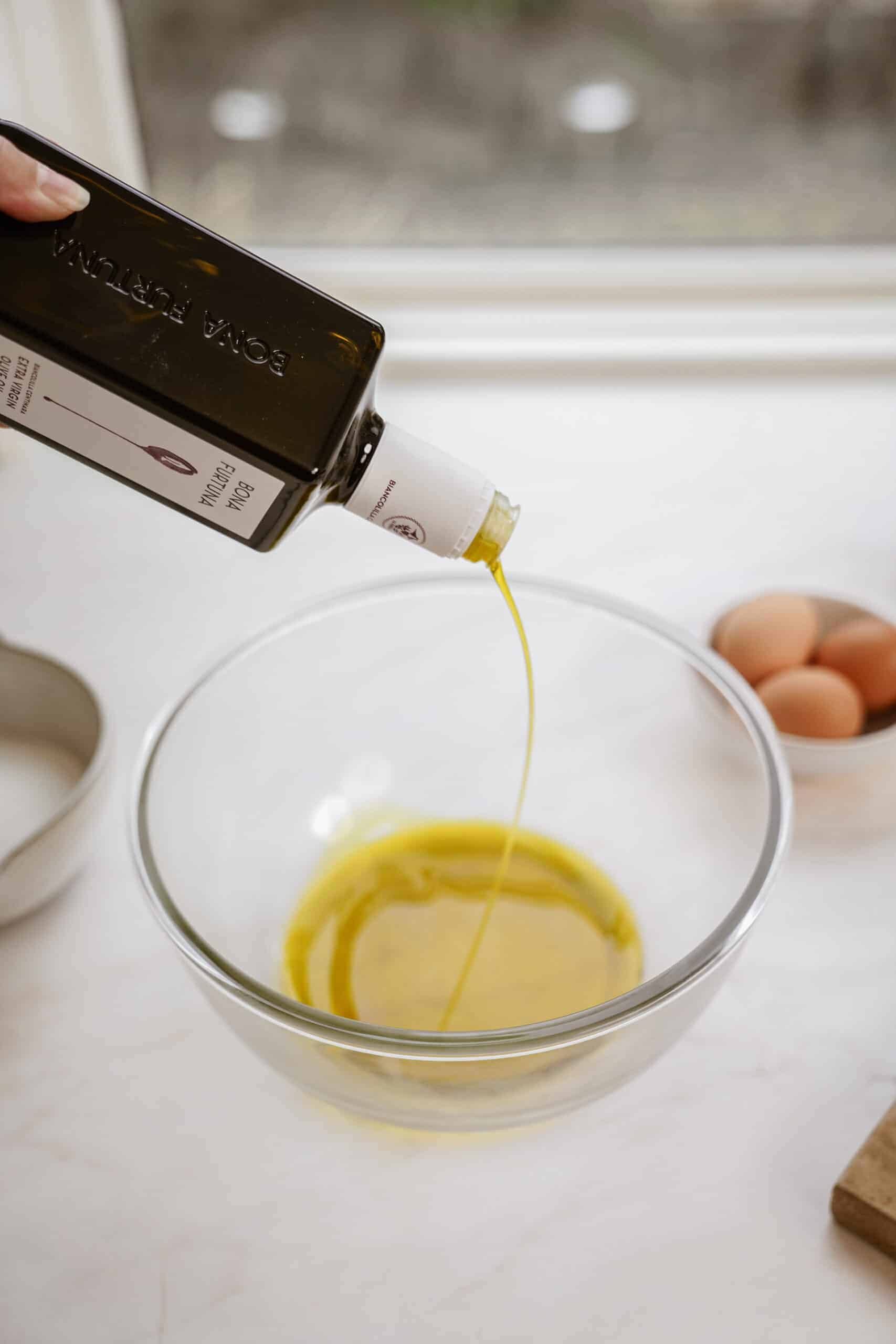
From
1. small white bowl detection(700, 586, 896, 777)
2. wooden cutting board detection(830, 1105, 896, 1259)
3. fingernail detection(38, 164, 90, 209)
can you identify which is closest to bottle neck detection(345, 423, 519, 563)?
fingernail detection(38, 164, 90, 209)

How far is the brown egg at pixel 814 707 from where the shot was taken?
2.61ft

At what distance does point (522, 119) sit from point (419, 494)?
1.09 metres

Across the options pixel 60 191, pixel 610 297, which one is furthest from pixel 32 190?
pixel 610 297

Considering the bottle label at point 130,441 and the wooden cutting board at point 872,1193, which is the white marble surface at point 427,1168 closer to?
the wooden cutting board at point 872,1193

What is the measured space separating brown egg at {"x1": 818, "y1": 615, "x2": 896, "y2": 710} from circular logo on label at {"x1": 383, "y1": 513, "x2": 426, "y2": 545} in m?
0.44

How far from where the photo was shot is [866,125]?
1414mm

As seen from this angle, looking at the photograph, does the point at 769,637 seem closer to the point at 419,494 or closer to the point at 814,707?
the point at 814,707

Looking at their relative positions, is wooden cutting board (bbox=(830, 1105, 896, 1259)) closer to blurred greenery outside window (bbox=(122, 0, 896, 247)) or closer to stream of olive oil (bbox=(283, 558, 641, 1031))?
stream of olive oil (bbox=(283, 558, 641, 1031))

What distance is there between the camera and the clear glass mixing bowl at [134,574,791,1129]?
1.77 ft

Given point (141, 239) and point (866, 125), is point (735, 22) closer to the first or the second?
point (866, 125)

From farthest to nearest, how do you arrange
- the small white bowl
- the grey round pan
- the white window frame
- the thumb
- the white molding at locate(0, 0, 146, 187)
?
the white window frame, the white molding at locate(0, 0, 146, 187), the small white bowl, the grey round pan, the thumb

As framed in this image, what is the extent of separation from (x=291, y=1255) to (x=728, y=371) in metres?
1.07

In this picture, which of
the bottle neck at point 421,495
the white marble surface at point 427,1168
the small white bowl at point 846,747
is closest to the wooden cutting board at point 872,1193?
the white marble surface at point 427,1168

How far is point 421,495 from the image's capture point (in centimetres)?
50
